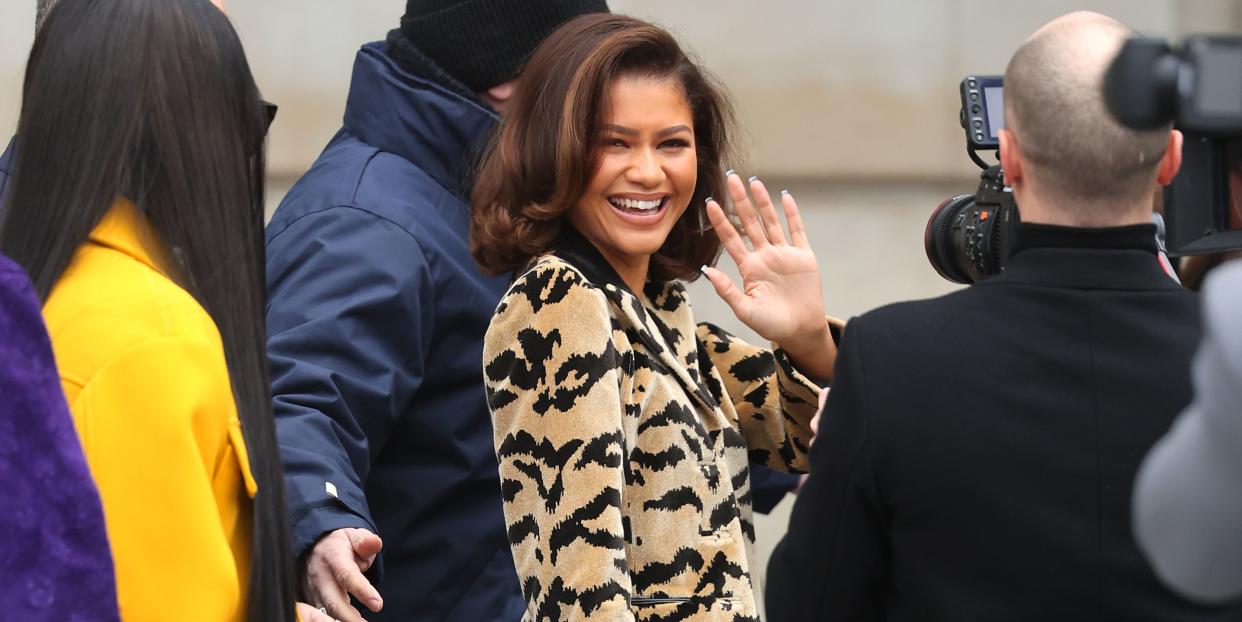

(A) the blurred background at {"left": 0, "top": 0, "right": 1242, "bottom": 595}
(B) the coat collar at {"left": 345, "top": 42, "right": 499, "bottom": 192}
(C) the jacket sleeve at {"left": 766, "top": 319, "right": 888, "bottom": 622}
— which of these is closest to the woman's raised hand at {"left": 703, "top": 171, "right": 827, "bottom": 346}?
(B) the coat collar at {"left": 345, "top": 42, "right": 499, "bottom": 192}

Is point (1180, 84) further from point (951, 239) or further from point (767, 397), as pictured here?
point (767, 397)

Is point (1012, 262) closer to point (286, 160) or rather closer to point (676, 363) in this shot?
point (676, 363)

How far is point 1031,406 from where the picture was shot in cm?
183

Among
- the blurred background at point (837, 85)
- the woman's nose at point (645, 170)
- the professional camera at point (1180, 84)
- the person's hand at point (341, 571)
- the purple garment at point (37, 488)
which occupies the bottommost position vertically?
the blurred background at point (837, 85)

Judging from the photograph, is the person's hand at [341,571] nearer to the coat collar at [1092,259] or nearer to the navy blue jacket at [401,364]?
the navy blue jacket at [401,364]

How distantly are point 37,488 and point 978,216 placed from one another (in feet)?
4.76

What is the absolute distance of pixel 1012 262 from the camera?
1.92 m

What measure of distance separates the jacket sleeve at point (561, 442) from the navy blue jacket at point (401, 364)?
1.11 feet

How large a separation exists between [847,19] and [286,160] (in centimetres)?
179

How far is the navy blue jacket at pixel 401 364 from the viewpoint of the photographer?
9.22ft

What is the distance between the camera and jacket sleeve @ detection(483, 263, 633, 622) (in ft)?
7.80

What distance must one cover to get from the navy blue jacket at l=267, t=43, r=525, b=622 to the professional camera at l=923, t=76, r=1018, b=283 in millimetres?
826

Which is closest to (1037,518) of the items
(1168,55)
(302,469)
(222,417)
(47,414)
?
(1168,55)

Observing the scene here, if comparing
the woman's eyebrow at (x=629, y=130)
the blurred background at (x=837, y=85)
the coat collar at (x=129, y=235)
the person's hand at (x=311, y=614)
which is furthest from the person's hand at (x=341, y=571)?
the blurred background at (x=837, y=85)
